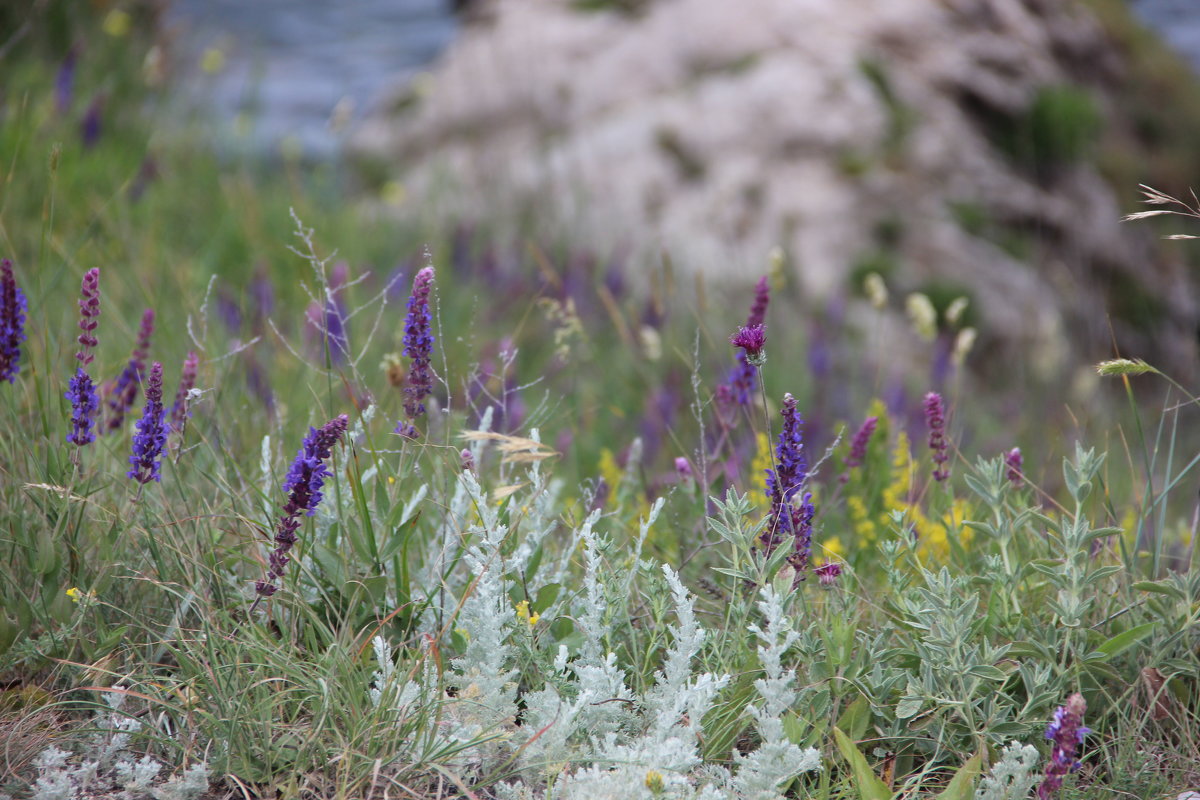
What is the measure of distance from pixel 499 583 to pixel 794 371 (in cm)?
310

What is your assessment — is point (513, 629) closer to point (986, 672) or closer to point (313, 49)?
point (986, 672)

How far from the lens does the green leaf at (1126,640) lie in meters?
1.62

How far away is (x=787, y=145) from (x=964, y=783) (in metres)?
4.78

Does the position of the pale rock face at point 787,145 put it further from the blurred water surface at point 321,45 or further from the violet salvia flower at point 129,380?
the violet salvia flower at point 129,380

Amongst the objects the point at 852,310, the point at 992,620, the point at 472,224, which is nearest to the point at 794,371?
the point at 852,310

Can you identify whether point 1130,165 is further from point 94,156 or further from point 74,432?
point 74,432

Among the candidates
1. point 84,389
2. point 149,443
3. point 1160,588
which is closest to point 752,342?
point 1160,588

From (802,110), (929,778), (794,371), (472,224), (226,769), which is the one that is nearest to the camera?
(226,769)

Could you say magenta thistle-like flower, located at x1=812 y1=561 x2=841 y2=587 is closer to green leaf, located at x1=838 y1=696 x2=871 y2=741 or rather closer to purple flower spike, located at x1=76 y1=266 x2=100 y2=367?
green leaf, located at x1=838 y1=696 x2=871 y2=741

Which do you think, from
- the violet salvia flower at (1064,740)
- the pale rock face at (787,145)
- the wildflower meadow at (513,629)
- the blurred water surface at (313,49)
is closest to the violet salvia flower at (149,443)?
the wildflower meadow at (513,629)

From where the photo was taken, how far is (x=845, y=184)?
5668 millimetres

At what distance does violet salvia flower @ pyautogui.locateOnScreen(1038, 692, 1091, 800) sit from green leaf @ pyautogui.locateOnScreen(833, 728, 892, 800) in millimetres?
221

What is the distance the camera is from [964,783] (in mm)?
1472

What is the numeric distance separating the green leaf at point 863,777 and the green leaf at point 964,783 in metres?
0.08
